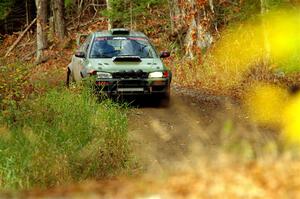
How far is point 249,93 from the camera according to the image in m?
15.9

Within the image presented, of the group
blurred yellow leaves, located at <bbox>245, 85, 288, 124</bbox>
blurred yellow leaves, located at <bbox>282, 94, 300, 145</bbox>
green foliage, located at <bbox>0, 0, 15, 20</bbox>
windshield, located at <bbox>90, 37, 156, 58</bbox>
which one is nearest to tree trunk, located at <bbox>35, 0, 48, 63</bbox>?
green foliage, located at <bbox>0, 0, 15, 20</bbox>

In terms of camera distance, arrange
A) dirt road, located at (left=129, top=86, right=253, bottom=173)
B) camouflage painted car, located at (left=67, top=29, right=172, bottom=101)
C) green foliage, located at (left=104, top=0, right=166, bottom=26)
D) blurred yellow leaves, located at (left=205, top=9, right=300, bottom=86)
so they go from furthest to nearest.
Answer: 1. green foliage, located at (left=104, top=0, right=166, bottom=26)
2. blurred yellow leaves, located at (left=205, top=9, right=300, bottom=86)
3. camouflage painted car, located at (left=67, top=29, right=172, bottom=101)
4. dirt road, located at (left=129, top=86, right=253, bottom=173)

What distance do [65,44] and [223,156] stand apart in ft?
74.7

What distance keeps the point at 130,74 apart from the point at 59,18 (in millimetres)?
18809

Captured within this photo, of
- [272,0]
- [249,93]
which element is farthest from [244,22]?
[249,93]

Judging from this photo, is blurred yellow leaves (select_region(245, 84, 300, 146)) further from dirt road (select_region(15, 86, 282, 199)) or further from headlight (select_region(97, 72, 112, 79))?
headlight (select_region(97, 72, 112, 79))

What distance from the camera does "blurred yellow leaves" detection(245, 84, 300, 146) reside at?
12575 millimetres

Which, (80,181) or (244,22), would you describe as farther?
(244,22)

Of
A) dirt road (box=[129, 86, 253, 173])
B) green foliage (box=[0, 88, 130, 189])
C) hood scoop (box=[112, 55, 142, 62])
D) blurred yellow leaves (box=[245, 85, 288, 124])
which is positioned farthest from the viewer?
hood scoop (box=[112, 55, 142, 62])

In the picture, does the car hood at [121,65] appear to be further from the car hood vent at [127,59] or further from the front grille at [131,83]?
the front grille at [131,83]

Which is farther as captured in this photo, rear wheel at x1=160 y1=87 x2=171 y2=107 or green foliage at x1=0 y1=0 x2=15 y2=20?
green foliage at x1=0 y1=0 x2=15 y2=20

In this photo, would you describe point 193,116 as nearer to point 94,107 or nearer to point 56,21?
point 94,107

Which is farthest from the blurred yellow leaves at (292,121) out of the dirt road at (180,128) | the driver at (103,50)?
the driver at (103,50)

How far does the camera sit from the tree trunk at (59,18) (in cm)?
3092
